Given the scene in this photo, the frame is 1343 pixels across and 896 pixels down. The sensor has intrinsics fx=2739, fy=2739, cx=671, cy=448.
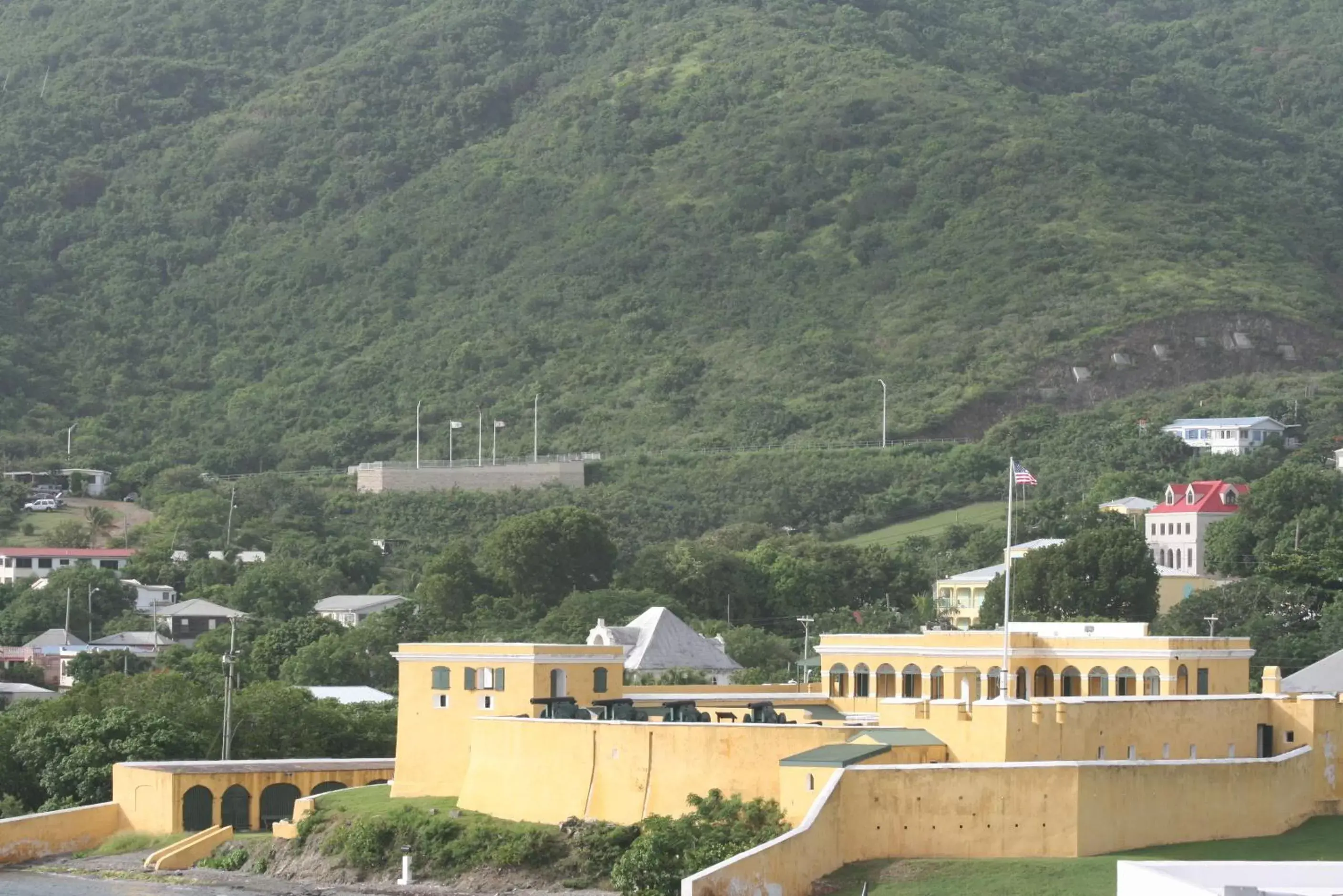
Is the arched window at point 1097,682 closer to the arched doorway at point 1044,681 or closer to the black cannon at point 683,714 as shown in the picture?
the arched doorway at point 1044,681

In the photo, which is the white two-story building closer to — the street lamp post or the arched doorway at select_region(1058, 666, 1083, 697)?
the street lamp post

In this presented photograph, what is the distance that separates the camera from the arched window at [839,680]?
232ft

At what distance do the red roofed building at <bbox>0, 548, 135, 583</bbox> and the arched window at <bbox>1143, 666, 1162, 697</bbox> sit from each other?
7528 centimetres

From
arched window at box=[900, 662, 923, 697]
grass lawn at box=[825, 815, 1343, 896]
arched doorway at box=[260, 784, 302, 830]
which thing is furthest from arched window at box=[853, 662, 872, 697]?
grass lawn at box=[825, 815, 1343, 896]

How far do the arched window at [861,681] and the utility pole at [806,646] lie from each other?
14.2 ft

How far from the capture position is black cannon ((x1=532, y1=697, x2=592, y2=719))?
63.2 metres

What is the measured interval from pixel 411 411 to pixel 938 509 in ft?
173

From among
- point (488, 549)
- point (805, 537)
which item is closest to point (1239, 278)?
point (805, 537)

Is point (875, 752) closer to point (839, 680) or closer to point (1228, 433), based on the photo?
point (839, 680)

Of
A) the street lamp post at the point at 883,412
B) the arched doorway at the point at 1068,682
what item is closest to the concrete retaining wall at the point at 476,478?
the street lamp post at the point at 883,412

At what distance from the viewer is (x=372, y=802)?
6819 cm

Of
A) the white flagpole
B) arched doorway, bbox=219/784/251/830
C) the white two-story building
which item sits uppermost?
the white two-story building

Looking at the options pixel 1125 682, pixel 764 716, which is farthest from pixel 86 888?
pixel 1125 682

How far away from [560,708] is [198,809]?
41.9 ft
